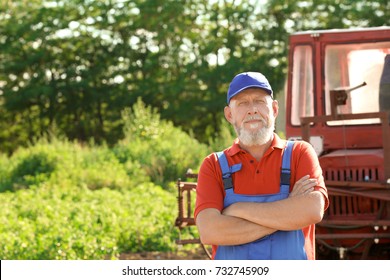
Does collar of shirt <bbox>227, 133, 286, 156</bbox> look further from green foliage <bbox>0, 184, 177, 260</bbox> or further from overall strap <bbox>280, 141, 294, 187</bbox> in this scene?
green foliage <bbox>0, 184, 177, 260</bbox>

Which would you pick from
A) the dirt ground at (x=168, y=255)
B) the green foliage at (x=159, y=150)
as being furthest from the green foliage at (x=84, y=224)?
the green foliage at (x=159, y=150)

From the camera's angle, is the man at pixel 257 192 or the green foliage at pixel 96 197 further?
the green foliage at pixel 96 197

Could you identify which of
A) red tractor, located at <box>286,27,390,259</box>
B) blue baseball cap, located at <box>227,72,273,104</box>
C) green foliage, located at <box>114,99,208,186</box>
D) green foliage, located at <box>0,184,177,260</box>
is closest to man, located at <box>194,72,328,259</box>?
blue baseball cap, located at <box>227,72,273,104</box>

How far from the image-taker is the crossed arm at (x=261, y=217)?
4.10 meters

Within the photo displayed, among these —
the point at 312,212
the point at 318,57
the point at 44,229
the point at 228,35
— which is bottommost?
the point at 44,229

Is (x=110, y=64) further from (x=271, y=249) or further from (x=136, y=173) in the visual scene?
(x=271, y=249)

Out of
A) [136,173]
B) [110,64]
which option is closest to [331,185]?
[136,173]

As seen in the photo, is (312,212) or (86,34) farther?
(86,34)

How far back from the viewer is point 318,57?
399 inches

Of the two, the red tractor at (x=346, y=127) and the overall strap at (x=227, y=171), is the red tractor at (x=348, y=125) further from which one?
the overall strap at (x=227, y=171)

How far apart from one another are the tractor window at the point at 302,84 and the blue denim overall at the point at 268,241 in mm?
5949

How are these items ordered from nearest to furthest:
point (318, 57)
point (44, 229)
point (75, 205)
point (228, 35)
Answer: point (318, 57) < point (44, 229) < point (75, 205) < point (228, 35)

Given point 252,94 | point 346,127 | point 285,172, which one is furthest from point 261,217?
point 346,127
